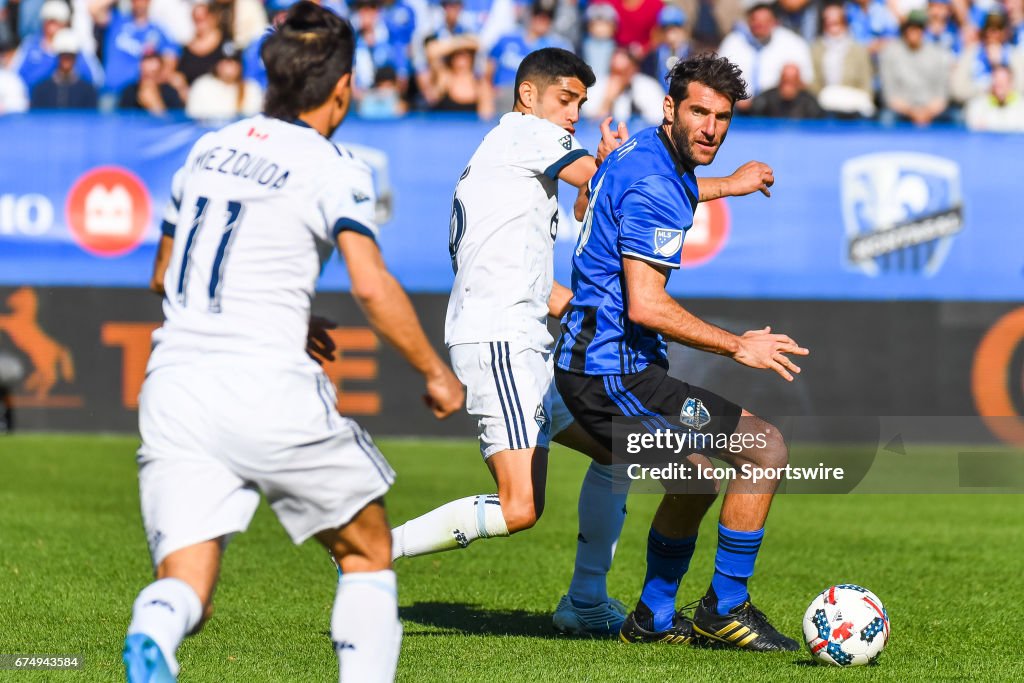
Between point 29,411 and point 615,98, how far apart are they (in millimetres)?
7229

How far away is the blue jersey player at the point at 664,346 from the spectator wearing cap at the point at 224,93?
1041 centimetres

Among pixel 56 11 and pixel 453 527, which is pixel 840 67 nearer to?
pixel 56 11

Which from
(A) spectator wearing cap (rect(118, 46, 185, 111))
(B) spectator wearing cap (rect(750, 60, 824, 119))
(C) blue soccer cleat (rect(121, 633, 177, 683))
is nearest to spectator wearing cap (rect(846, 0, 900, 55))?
(B) spectator wearing cap (rect(750, 60, 824, 119))

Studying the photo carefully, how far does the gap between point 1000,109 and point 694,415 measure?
11482 mm

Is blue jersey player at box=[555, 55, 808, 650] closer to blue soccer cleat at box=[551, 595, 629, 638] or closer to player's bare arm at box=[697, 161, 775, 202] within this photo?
player's bare arm at box=[697, 161, 775, 202]

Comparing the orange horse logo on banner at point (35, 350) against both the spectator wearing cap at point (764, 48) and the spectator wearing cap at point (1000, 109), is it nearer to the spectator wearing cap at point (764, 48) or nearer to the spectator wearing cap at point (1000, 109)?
the spectator wearing cap at point (764, 48)

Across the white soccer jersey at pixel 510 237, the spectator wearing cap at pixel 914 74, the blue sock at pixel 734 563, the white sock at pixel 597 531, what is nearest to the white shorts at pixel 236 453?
the white soccer jersey at pixel 510 237

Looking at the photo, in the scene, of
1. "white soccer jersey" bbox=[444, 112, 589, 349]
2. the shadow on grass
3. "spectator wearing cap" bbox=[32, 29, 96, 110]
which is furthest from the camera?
"spectator wearing cap" bbox=[32, 29, 96, 110]

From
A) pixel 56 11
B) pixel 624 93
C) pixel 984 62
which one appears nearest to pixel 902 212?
pixel 984 62

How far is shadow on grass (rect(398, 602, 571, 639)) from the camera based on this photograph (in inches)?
263

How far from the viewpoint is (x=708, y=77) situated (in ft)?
20.3

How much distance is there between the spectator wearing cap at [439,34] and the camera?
663 inches

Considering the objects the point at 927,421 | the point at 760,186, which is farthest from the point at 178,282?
the point at 927,421

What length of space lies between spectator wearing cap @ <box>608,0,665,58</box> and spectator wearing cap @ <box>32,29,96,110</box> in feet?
20.1
